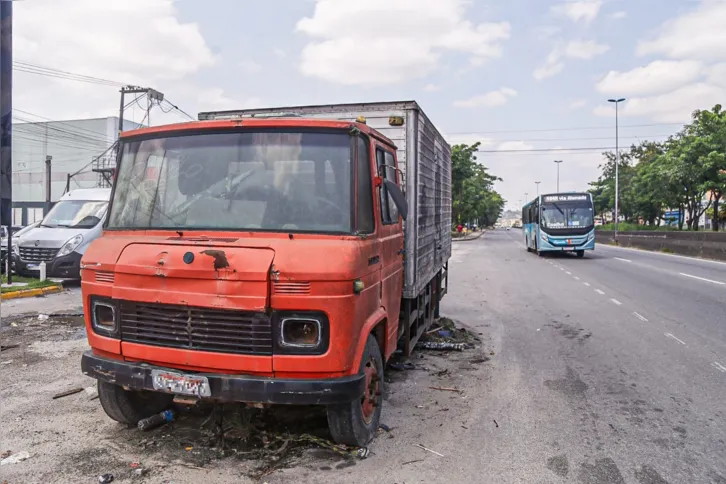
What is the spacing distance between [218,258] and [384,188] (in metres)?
1.58

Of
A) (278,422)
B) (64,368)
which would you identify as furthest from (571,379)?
(64,368)

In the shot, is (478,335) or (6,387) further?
(478,335)

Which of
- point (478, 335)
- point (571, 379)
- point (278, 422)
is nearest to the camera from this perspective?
point (278, 422)

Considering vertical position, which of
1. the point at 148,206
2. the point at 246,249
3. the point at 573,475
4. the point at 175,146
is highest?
the point at 175,146

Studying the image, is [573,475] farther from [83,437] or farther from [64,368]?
[64,368]

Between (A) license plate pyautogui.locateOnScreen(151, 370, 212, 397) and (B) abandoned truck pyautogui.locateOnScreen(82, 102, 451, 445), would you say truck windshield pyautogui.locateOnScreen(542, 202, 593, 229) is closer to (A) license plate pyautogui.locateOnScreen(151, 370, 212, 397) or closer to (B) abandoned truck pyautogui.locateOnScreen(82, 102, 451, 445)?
(B) abandoned truck pyautogui.locateOnScreen(82, 102, 451, 445)

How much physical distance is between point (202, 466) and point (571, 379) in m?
4.16

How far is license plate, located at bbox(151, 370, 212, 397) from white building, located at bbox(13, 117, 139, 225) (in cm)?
5898

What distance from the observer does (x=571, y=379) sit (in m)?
6.25

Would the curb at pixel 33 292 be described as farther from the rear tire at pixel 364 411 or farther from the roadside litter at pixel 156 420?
the rear tire at pixel 364 411

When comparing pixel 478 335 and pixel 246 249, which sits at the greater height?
pixel 246 249

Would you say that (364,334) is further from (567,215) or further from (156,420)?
(567,215)

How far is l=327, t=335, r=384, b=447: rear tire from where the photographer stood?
395cm

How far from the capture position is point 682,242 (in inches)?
1121
